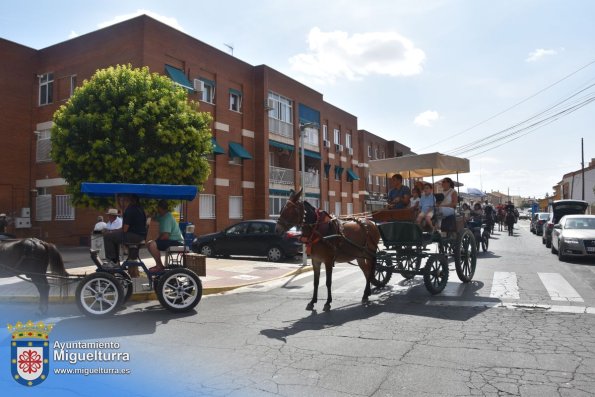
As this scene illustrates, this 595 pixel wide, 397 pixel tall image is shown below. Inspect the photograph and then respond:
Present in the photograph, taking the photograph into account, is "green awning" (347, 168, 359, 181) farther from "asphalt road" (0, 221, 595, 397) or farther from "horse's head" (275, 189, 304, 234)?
"horse's head" (275, 189, 304, 234)

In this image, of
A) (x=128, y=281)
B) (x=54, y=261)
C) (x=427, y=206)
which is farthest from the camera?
(x=427, y=206)

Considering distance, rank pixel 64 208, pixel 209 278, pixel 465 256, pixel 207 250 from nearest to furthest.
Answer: pixel 465 256
pixel 209 278
pixel 207 250
pixel 64 208

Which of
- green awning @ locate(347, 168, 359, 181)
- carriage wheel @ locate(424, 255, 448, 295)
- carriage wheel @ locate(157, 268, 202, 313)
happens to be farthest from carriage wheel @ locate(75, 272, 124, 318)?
green awning @ locate(347, 168, 359, 181)

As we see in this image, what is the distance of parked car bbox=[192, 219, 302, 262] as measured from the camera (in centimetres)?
1725

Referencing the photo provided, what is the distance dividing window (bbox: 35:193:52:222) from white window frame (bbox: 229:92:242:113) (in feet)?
38.1

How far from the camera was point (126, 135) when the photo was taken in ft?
47.7

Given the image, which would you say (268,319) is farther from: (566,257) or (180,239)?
(566,257)

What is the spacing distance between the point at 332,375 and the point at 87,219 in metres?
21.7

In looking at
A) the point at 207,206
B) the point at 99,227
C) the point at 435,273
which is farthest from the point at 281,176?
the point at 435,273

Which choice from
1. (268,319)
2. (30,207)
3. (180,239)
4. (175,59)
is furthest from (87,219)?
(268,319)

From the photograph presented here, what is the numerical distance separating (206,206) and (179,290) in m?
18.1

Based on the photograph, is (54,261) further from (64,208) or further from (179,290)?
(64,208)

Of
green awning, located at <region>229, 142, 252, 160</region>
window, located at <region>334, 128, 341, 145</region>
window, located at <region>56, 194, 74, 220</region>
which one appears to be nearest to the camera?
window, located at <region>56, 194, 74, 220</region>

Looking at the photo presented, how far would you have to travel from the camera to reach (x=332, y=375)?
489 centimetres
